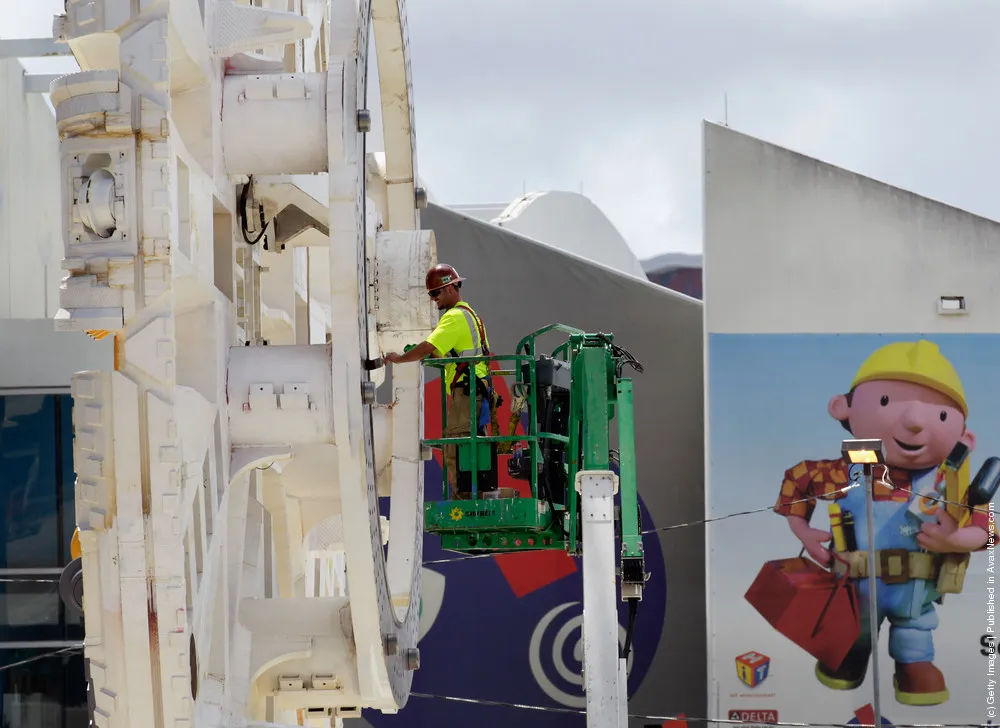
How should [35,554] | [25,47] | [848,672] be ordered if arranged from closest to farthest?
[25,47]
[848,672]
[35,554]

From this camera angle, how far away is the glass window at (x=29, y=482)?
20.2 metres

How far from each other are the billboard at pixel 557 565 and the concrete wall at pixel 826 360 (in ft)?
6.86

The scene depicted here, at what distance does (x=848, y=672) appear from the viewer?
19.7 metres

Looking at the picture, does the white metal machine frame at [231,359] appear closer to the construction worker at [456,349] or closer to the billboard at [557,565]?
the construction worker at [456,349]

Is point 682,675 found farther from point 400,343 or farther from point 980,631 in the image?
point 400,343

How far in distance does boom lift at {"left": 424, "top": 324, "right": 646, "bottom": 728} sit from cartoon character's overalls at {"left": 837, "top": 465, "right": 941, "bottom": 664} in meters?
8.88

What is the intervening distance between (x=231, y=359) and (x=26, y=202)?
41.6 feet

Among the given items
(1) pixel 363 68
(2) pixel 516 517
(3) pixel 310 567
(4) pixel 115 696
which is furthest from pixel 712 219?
(4) pixel 115 696

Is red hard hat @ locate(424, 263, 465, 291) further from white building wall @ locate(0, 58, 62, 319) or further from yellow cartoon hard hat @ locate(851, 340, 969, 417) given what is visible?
white building wall @ locate(0, 58, 62, 319)

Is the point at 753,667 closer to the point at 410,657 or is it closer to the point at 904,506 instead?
the point at 904,506

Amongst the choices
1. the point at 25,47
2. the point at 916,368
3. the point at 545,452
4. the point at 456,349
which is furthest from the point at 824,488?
the point at 25,47

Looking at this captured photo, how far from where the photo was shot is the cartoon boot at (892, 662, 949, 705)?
19.7 m

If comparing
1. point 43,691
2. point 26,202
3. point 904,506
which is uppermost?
point 26,202

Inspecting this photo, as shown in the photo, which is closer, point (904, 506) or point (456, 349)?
point (456, 349)
